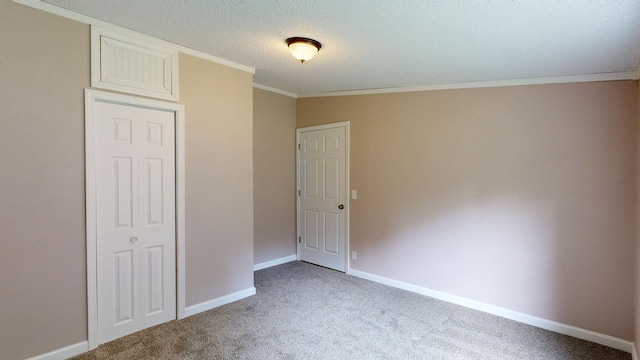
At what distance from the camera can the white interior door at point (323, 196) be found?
14.8 feet

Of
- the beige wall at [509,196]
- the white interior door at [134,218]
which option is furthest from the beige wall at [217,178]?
the beige wall at [509,196]

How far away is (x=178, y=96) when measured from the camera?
295 cm

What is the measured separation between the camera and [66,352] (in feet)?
7.71

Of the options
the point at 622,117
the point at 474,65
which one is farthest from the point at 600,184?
the point at 474,65

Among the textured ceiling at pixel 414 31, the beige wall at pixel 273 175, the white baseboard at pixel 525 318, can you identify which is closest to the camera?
the textured ceiling at pixel 414 31

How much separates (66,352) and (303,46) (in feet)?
9.45

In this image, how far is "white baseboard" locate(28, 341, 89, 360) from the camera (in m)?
2.27

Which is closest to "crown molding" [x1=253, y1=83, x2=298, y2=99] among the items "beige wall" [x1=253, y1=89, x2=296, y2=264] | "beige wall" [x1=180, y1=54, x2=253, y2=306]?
"beige wall" [x1=253, y1=89, x2=296, y2=264]

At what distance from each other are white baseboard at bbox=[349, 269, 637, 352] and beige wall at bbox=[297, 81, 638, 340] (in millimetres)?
48

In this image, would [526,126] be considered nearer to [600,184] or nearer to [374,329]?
[600,184]

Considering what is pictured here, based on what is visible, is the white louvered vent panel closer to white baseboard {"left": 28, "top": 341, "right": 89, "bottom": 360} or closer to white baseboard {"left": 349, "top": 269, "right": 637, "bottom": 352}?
white baseboard {"left": 28, "top": 341, "right": 89, "bottom": 360}

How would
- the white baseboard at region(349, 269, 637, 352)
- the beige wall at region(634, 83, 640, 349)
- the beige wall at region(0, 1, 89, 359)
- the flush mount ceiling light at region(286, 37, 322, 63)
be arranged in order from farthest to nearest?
1. the white baseboard at region(349, 269, 637, 352)
2. the flush mount ceiling light at region(286, 37, 322, 63)
3. the beige wall at region(634, 83, 640, 349)
4. the beige wall at region(0, 1, 89, 359)

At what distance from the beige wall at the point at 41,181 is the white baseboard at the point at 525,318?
3197 mm

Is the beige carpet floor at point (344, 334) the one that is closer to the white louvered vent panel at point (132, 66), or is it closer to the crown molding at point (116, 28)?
the white louvered vent panel at point (132, 66)
